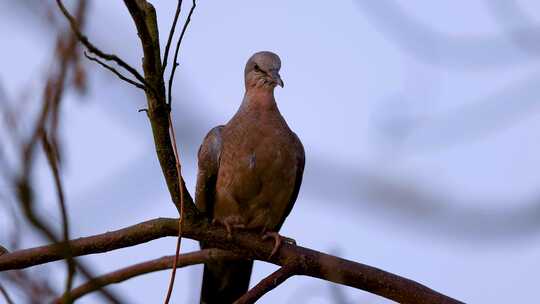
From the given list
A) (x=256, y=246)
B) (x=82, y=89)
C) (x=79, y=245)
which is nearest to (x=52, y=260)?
(x=79, y=245)

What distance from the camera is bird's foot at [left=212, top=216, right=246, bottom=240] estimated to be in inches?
171

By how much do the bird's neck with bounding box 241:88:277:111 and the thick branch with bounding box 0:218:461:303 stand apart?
1.31 meters

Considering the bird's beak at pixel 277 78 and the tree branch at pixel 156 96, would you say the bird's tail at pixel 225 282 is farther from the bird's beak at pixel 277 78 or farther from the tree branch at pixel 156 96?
the tree branch at pixel 156 96

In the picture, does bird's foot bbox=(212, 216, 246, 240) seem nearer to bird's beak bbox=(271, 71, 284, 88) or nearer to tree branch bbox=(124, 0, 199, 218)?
tree branch bbox=(124, 0, 199, 218)

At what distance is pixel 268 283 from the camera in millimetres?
4039

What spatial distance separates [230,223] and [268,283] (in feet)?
2.74

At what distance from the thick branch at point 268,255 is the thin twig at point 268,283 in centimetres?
5

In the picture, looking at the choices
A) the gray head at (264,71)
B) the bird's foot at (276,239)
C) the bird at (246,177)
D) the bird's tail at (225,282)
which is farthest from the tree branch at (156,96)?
the gray head at (264,71)

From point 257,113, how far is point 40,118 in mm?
3879

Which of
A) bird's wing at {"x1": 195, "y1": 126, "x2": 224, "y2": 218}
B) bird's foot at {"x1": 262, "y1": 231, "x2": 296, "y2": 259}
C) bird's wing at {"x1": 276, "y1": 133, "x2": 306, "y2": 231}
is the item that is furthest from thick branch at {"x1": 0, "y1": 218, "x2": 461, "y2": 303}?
bird's wing at {"x1": 276, "y1": 133, "x2": 306, "y2": 231}

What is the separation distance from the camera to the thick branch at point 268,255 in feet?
12.4

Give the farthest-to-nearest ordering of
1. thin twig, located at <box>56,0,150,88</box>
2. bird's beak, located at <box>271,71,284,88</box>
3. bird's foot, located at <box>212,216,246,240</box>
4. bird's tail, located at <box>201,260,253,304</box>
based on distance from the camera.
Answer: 1. bird's beak, located at <box>271,71,284,88</box>
2. bird's tail, located at <box>201,260,253,304</box>
3. bird's foot, located at <box>212,216,246,240</box>
4. thin twig, located at <box>56,0,150,88</box>

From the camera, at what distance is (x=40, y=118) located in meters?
1.65

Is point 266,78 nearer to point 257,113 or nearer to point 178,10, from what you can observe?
point 257,113
